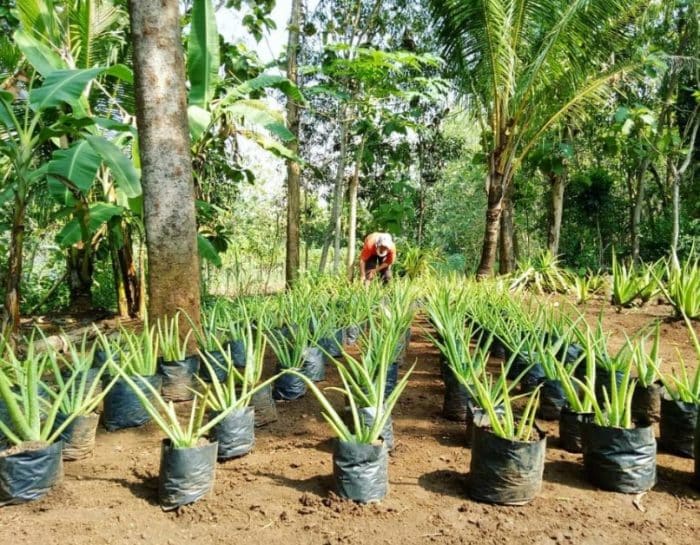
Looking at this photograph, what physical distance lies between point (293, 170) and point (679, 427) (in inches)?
230

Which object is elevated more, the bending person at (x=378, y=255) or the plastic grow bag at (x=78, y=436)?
the bending person at (x=378, y=255)

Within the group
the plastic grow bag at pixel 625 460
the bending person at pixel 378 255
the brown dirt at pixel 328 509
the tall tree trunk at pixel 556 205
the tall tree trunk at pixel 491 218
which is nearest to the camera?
the brown dirt at pixel 328 509

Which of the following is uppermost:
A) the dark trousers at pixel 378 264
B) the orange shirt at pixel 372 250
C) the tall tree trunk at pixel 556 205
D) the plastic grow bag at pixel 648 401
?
the tall tree trunk at pixel 556 205

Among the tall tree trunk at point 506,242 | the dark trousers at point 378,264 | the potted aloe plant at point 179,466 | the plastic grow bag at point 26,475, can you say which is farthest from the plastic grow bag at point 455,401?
the tall tree trunk at point 506,242

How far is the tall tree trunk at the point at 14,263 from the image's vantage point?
11.3 feet

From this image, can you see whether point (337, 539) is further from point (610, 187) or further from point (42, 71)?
point (610, 187)

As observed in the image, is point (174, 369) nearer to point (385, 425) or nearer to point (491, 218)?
point (385, 425)

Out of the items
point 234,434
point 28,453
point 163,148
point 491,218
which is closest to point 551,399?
point 234,434

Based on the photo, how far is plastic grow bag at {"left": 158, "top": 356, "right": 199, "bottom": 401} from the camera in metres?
2.71

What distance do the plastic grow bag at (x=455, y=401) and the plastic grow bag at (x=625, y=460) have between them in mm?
708

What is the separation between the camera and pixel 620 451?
1755mm

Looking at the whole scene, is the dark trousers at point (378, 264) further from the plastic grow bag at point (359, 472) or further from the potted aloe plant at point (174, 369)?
the plastic grow bag at point (359, 472)

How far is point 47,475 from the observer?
167cm

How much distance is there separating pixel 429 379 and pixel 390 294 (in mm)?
1364
